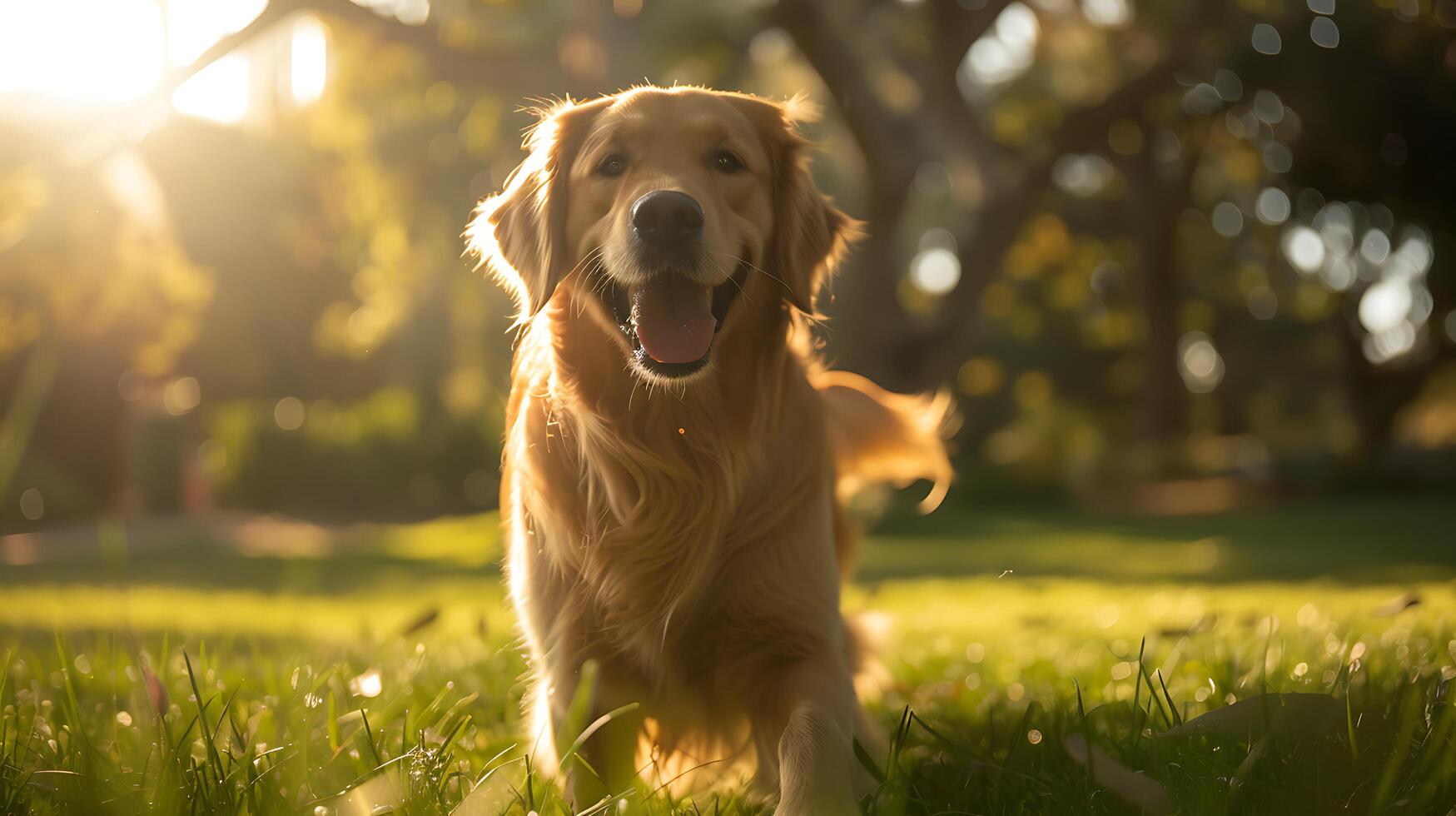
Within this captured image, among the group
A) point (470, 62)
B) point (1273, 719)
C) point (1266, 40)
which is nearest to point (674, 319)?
point (1273, 719)

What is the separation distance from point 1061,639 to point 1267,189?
1386 cm

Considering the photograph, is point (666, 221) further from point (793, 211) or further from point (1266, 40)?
point (1266, 40)

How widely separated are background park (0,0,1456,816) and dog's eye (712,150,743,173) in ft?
1.89

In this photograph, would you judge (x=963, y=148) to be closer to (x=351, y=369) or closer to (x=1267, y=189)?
(x=1267, y=189)

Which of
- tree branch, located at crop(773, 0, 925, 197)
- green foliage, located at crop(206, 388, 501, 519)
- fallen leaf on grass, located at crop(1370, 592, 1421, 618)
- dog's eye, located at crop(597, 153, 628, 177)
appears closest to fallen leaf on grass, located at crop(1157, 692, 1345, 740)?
fallen leaf on grass, located at crop(1370, 592, 1421, 618)

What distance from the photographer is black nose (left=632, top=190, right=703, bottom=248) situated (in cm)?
236

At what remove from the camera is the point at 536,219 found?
9.00 ft

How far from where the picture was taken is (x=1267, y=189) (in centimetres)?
1582

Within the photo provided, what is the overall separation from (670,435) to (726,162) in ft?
2.29

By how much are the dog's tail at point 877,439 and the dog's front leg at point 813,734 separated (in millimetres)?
1422

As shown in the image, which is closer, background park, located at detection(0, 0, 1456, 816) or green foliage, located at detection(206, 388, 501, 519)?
background park, located at detection(0, 0, 1456, 816)

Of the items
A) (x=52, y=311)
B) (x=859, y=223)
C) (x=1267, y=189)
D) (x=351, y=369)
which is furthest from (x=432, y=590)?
(x=351, y=369)

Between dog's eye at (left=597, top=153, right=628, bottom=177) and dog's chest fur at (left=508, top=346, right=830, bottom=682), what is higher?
dog's eye at (left=597, top=153, right=628, bottom=177)

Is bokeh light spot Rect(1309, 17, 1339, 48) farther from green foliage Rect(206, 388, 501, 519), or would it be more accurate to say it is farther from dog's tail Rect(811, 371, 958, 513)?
green foliage Rect(206, 388, 501, 519)
